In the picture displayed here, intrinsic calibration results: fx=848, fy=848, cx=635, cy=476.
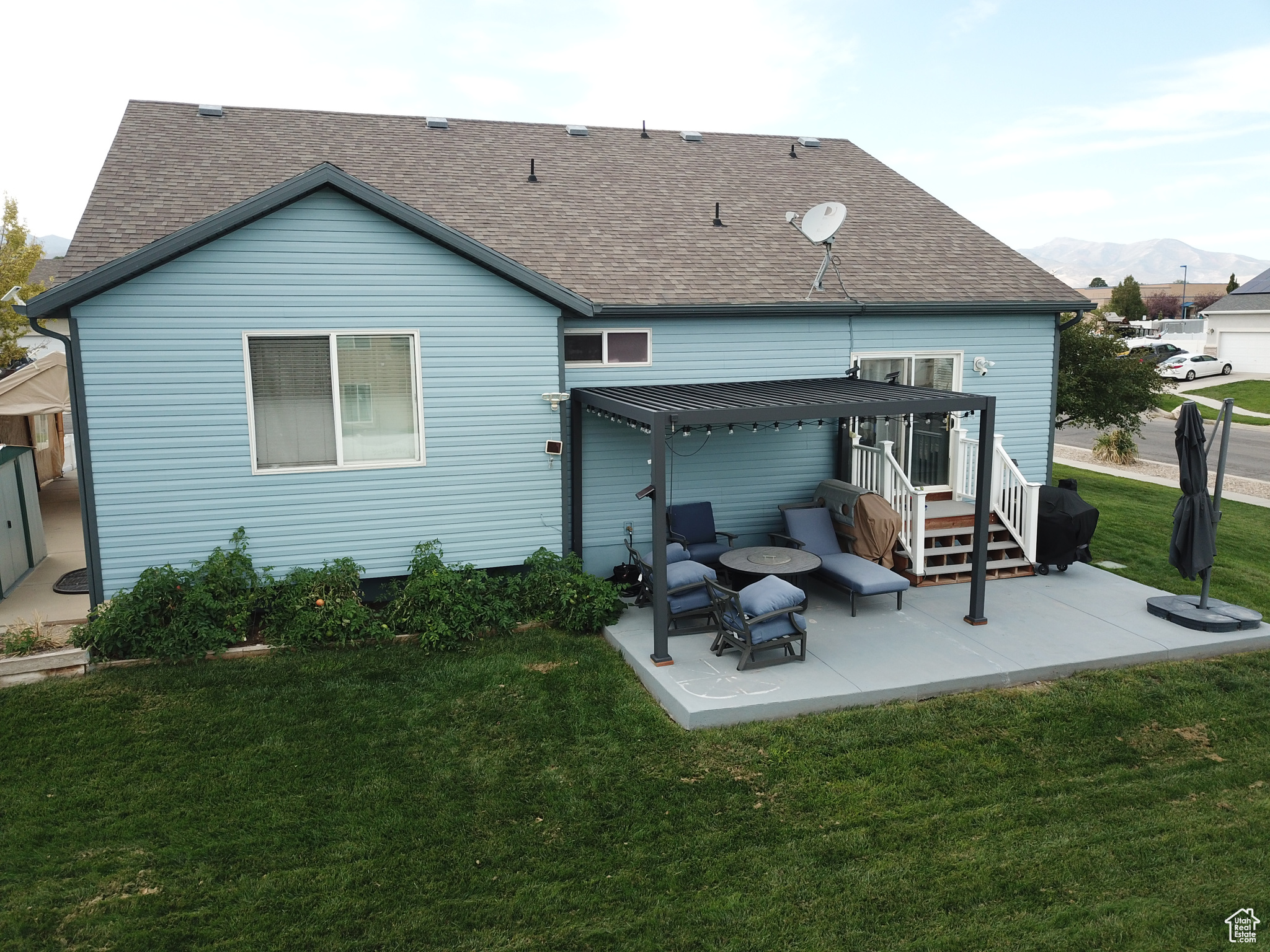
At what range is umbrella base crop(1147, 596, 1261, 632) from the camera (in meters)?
8.43

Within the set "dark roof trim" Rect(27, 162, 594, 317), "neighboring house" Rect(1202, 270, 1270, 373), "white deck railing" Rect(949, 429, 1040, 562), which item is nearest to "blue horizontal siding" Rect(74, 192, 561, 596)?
"dark roof trim" Rect(27, 162, 594, 317)

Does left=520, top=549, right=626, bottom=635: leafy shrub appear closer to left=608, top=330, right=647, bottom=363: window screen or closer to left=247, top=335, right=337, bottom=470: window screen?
left=247, top=335, right=337, bottom=470: window screen

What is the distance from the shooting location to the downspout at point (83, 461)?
7785mm

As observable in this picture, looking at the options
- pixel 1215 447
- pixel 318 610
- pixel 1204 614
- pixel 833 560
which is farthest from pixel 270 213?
pixel 1215 447

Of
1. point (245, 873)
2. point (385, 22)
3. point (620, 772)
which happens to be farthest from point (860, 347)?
point (385, 22)

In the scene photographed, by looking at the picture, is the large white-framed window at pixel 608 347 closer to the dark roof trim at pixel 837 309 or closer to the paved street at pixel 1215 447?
the dark roof trim at pixel 837 309

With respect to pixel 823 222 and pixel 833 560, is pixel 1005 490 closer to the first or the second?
pixel 833 560

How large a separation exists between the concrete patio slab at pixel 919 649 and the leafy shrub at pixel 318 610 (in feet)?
8.23

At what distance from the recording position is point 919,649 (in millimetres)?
8125

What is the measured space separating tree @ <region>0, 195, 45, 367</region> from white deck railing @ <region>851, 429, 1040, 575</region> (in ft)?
62.9

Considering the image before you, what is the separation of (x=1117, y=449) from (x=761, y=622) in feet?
54.8

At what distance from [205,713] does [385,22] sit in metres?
17.8

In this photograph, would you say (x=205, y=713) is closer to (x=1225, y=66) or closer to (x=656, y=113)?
(x=656, y=113)

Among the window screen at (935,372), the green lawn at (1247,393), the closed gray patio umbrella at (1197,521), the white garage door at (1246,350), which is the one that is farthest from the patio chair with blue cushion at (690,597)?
the white garage door at (1246,350)
